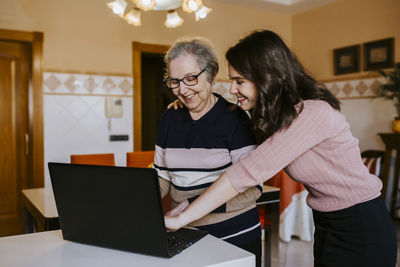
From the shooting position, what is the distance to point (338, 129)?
1.10 m

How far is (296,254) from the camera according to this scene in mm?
3168

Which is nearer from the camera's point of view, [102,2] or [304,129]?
[304,129]

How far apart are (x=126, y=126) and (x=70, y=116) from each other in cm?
63

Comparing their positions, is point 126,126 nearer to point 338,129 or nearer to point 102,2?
point 102,2

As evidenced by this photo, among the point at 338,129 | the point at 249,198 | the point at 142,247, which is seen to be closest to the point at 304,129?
the point at 338,129

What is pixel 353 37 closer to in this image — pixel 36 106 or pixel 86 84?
pixel 86 84

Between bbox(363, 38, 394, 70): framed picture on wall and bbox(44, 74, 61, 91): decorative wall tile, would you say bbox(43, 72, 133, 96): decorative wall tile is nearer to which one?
bbox(44, 74, 61, 91): decorative wall tile

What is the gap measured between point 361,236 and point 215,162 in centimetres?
55

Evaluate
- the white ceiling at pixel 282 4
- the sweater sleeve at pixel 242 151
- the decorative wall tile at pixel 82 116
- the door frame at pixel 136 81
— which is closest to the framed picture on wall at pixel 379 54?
the white ceiling at pixel 282 4

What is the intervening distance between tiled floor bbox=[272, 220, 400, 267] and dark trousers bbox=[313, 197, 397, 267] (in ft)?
5.33

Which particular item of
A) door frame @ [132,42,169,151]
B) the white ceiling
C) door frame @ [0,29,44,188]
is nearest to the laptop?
door frame @ [0,29,44,188]

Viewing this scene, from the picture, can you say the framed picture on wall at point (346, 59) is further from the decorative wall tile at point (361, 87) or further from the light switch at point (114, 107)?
the light switch at point (114, 107)

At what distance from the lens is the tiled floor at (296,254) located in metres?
2.96

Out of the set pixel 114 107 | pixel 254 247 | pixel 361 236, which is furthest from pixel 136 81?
pixel 361 236
